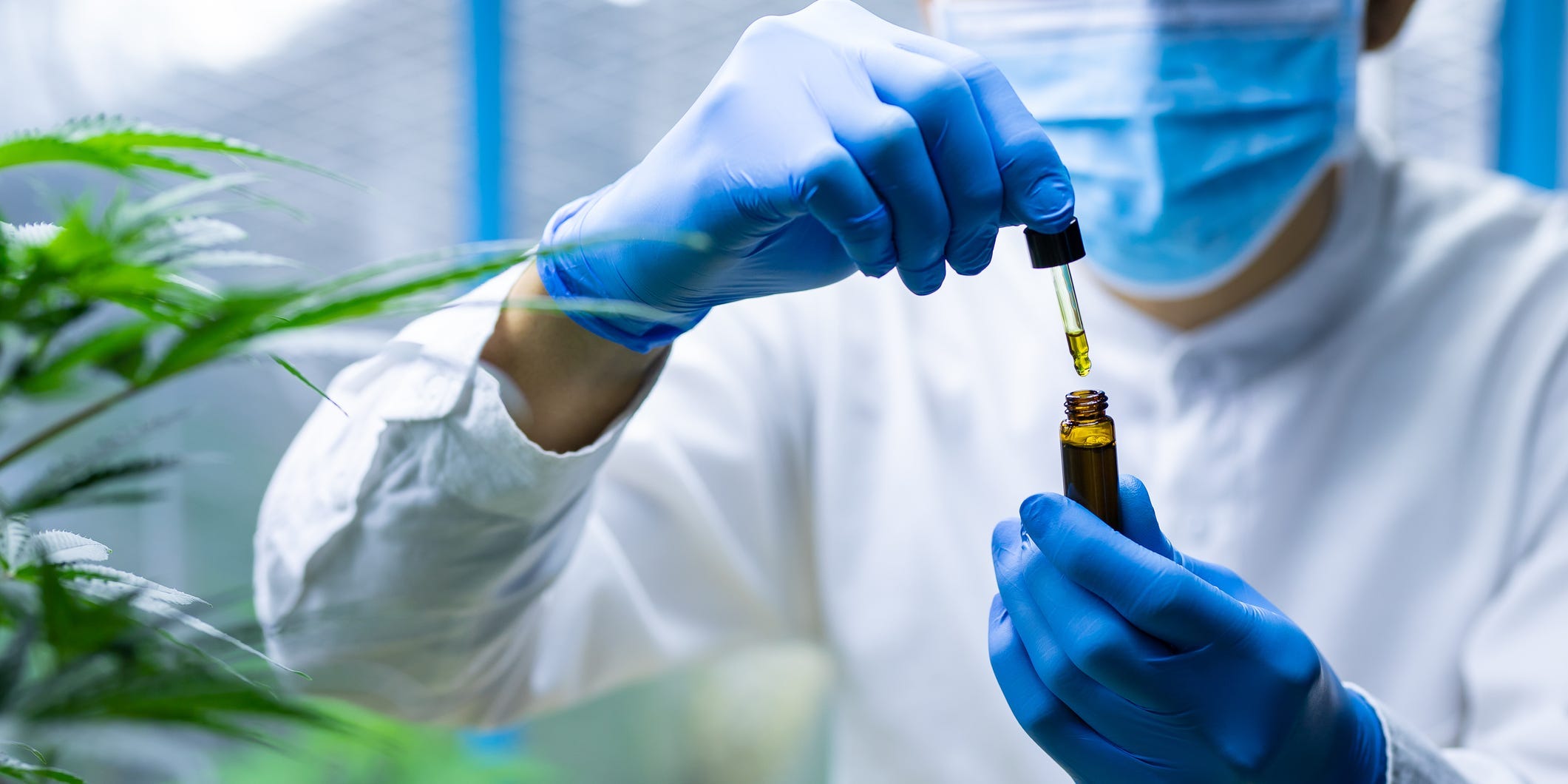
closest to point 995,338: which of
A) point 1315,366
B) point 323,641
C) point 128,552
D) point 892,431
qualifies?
point 892,431

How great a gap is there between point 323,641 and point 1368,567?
0.86 meters

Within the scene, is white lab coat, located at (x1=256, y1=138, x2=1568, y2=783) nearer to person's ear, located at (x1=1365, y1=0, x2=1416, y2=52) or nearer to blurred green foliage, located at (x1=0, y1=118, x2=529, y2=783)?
person's ear, located at (x1=1365, y1=0, x2=1416, y2=52)

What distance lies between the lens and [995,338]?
3.61 ft

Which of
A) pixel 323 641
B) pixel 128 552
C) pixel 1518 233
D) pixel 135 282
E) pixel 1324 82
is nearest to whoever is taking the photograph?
pixel 135 282

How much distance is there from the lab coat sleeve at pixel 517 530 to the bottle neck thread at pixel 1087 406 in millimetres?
305

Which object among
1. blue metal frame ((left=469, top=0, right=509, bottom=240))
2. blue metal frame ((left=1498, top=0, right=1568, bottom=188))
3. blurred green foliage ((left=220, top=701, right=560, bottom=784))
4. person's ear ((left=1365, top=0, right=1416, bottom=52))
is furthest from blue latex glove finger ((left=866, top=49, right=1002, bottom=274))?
blue metal frame ((left=1498, top=0, right=1568, bottom=188))

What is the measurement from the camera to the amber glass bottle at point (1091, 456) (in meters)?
0.57

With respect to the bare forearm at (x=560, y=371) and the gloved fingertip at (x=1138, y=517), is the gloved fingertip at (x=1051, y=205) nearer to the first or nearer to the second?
the gloved fingertip at (x=1138, y=517)

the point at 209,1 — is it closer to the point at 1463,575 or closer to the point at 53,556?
the point at 53,556

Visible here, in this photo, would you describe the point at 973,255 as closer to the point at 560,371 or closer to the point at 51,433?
the point at 560,371

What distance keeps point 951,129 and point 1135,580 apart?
27 cm

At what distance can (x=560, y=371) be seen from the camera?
0.72 metres

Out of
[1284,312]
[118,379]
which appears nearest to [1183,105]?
[1284,312]

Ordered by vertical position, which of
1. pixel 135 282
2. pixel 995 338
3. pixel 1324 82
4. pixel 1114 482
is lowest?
pixel 995 338
